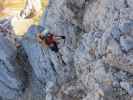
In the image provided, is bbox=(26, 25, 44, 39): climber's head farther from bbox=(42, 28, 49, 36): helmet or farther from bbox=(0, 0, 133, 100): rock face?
bbox=(42, 28, 49, 36): helmet

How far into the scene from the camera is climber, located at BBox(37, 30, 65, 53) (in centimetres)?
2127

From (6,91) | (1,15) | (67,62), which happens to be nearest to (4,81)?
(6,91)

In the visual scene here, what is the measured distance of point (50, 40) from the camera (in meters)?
21.9

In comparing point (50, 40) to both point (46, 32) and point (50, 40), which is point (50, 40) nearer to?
point (50, 40)

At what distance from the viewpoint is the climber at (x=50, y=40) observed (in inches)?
837

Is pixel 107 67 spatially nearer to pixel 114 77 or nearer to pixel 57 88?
pixel 114 77

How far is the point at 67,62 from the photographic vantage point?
20.0m

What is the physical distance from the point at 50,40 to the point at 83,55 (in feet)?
18.4

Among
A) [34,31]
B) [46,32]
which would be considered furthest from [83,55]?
[34,31]

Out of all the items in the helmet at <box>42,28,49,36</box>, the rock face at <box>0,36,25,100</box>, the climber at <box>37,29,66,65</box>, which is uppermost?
the helmet at <box>42,28,49,36</box>

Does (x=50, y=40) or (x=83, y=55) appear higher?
(x=83, y=55)

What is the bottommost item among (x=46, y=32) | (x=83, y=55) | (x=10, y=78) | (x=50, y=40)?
(x=10, y=78)

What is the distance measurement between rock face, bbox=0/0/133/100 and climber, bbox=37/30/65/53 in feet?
1.04

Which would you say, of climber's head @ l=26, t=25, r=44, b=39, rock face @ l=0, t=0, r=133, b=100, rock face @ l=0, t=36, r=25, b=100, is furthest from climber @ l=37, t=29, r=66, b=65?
rock face @ l=0, t=36, r=25, b=100
